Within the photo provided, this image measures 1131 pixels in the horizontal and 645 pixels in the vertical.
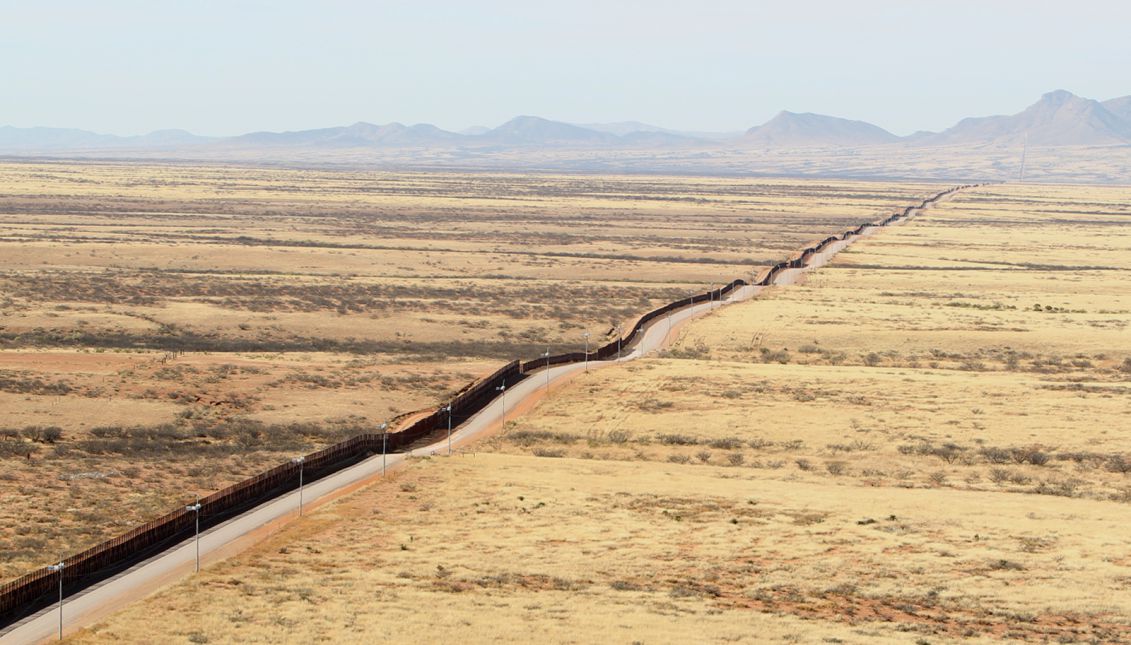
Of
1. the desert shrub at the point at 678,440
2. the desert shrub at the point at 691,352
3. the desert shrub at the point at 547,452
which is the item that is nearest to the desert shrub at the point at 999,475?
the desert shrub at the point at 678,440

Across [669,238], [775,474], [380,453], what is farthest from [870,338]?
[669,238]

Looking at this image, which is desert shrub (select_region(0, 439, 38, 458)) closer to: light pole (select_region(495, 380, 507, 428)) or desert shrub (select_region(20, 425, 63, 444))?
desert shrub (select_region(20, 425, 63, 444))

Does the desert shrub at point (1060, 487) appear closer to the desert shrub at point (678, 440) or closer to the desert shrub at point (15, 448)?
the desert shrub at point (678, 440)

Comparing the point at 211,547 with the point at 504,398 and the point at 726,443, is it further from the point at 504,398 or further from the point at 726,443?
the point at 504,398

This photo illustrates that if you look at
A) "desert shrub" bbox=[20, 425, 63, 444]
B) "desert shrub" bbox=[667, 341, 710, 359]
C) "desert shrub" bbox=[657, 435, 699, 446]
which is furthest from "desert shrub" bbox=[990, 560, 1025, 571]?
"desert shrub" bbox=[667, 341, 710, 359]

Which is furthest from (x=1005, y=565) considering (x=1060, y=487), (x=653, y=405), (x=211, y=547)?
(x=653, y=405)

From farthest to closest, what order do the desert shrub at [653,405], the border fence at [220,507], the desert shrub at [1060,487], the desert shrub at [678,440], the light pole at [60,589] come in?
the desert shrub at [653,405] → the desert shrub at [678,440] → the desert shrub at [1060,487] → the border fence at [220,507] → the light pole at [60,589]
